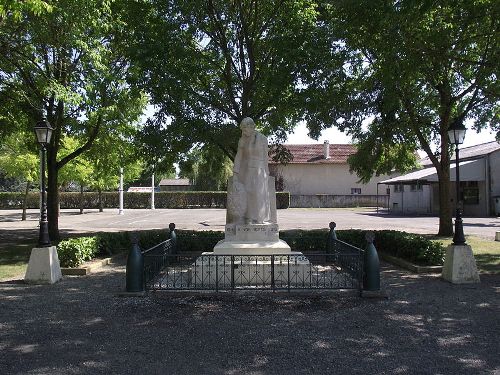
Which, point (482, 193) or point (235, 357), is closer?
point (235, 357)

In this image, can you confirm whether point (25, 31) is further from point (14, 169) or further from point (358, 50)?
point (14, 169)

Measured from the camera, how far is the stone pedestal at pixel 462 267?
32.7ft

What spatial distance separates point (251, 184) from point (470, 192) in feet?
107

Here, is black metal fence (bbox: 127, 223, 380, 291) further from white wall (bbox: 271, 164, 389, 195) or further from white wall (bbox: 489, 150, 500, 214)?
white wall (bbox: 271, 164, 389, 195)

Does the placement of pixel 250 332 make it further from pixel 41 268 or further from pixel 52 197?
pixel 52 197

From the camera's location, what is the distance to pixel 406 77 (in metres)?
12.7

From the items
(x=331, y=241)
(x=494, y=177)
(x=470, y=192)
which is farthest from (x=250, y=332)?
(x=470, y=192)

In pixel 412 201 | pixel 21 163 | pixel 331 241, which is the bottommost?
pixel 331 241

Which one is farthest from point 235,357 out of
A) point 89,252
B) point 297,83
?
point 297,83

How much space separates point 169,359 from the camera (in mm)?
5266

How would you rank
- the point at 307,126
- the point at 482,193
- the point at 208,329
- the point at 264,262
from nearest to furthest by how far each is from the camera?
the point at 208,329, the point at 264,262, the point at 307,126, the point at 482,193

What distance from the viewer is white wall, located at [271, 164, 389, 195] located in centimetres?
5897

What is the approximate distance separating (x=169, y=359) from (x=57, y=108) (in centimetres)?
1490

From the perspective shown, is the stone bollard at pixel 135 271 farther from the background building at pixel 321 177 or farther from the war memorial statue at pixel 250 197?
the background building at pixel 321 177
